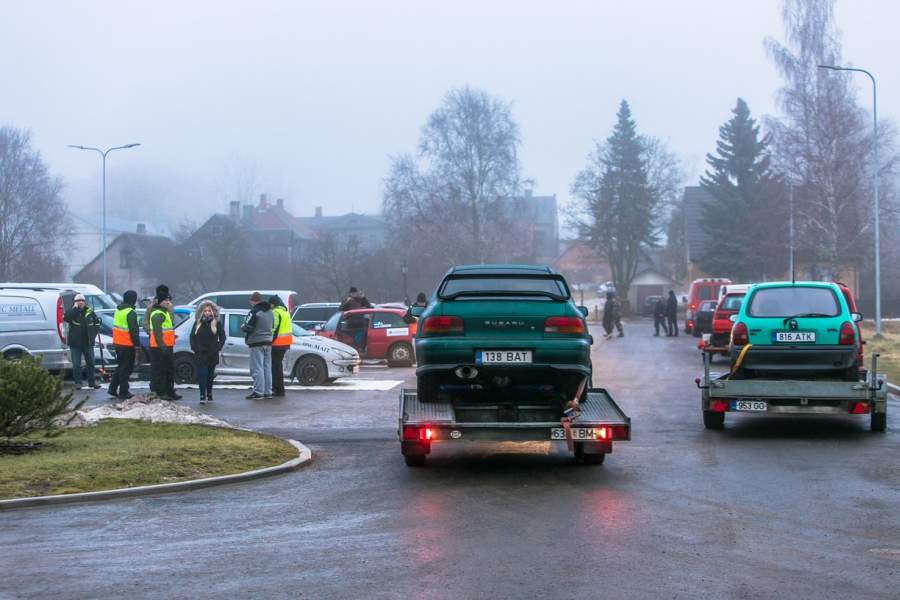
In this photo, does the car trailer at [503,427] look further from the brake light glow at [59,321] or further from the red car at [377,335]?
the red car at [377,335]

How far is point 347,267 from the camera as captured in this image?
189 feet

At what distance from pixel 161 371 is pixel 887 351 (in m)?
20.7

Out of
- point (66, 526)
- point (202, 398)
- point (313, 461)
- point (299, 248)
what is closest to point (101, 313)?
point (202, 398)

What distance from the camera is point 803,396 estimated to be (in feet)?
42.7

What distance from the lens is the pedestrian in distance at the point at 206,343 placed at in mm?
17938

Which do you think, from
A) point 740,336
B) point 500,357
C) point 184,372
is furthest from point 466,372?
point 184,372

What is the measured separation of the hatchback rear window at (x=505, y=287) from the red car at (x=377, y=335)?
15515 mm

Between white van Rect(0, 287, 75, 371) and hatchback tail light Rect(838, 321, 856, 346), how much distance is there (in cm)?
1468

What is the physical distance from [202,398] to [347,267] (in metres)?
39.5

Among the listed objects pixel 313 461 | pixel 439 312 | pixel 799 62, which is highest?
pixel 799 62

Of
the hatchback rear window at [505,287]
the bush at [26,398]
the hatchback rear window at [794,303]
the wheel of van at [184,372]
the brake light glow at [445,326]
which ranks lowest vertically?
the wheel of van at [184,372]

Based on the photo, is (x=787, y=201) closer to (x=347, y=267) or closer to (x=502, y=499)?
(x=347, y=267)

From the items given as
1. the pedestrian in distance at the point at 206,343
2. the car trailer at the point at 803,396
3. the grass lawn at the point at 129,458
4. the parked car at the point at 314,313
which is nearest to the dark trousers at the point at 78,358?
the pedestrian in distance at the point at 206,343

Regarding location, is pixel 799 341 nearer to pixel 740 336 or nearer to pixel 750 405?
pixel 740 336
